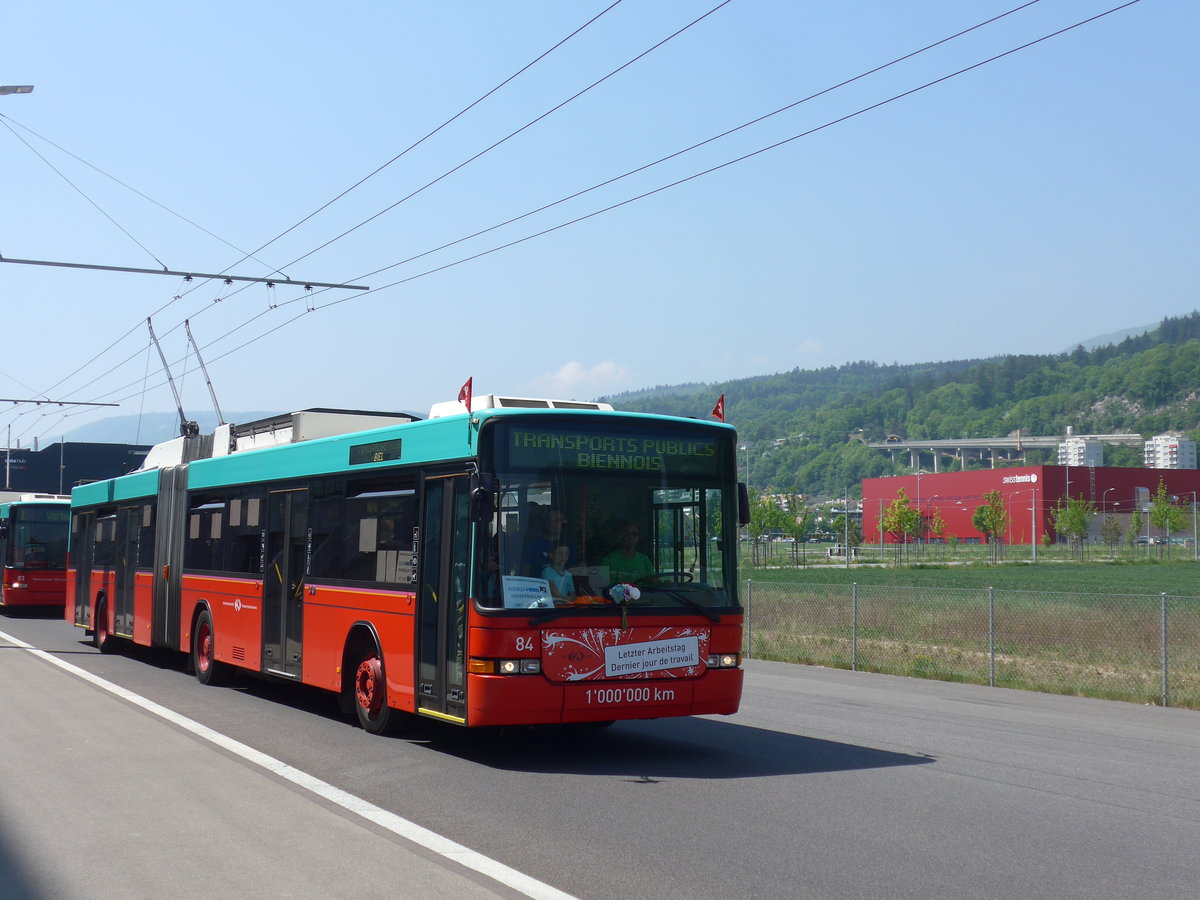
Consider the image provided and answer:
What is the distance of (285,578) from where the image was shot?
13.4 m

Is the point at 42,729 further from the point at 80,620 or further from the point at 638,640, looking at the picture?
the point at 80,620

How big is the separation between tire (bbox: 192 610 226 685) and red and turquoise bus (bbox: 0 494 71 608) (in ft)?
56.2

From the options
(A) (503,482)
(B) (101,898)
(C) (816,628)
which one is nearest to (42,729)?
(A) (503,482)

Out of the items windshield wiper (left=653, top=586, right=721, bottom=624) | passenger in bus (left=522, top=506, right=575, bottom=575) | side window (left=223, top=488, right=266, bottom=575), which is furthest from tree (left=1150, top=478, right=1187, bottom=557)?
passenger in bus (left=522, top=506, right=575, bottom=575)

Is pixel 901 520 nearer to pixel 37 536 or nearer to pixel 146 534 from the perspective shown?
pixel 37 536

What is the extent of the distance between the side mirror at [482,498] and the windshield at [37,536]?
83.2 feet

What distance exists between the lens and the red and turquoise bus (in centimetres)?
3167

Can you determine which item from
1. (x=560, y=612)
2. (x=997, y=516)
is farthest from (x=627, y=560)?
(x=997, y=516)

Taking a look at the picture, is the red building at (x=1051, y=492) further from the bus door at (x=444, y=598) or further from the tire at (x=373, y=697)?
the bus door at (x=444, y=598)

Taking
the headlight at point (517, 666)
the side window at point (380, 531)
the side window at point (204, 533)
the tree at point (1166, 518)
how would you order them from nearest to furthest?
the headlight at point (517, 666), the side window at point (380, 531), the side window at point (204, 533), the tree at point (1166, 518)

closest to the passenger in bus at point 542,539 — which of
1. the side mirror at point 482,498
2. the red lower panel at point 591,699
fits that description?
the side mirror at point 482,498

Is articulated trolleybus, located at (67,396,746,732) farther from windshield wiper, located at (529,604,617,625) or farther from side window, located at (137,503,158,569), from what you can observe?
side window, located at (137,503,158,569)

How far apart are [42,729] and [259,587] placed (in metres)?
3.09

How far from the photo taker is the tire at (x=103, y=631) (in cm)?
2098
